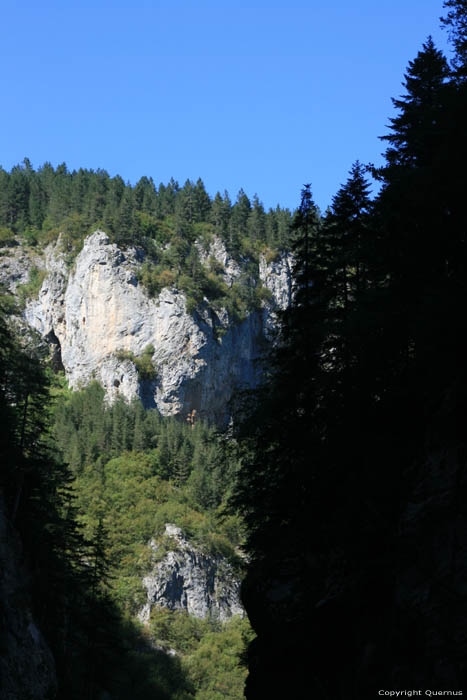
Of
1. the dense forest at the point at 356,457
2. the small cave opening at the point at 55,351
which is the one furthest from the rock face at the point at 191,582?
the small cave opening at the point at 55,351

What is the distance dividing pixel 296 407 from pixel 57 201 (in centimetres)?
12033

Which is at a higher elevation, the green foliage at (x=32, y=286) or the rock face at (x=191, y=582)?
the green foliage at (x=32, y=286)

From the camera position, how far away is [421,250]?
44.4 feet

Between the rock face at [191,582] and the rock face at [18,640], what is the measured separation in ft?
141

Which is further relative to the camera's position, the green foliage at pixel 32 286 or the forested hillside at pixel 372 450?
the green foliage at pixel 32 286

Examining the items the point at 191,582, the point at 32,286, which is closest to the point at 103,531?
the point at 191,582

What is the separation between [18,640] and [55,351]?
91.2m

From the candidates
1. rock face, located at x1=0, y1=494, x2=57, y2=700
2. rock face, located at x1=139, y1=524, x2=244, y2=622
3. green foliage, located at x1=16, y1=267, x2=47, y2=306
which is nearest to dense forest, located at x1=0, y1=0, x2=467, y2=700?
rock face, located at x1=0, y1=494, x2=57, y2=700

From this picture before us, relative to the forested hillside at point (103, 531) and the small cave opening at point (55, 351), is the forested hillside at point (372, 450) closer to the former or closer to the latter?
the forested hillside at point (103, 531)

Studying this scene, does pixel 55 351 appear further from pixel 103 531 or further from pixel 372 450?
pixel 372 450

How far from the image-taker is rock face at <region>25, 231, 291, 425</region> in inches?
3974

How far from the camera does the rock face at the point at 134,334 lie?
101 m

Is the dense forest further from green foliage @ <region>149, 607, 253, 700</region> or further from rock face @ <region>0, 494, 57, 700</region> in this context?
green foliage @ <region>149, 607, 253, 700</region>

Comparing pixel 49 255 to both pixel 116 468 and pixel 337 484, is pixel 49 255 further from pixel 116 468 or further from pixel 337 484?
pixel 337 484
